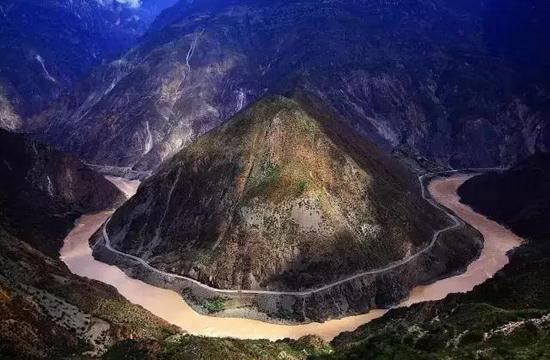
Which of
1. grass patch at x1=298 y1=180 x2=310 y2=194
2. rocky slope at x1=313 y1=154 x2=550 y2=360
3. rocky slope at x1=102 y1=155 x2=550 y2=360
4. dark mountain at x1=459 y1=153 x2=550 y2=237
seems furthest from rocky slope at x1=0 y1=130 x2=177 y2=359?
dark mountain at x1=459 y1=153 x2=550 y2=237

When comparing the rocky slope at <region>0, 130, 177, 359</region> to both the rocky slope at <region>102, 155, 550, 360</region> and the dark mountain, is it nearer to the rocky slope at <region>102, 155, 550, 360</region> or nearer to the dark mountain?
the rocky slope at <region>102, 155, 550, 360</region>

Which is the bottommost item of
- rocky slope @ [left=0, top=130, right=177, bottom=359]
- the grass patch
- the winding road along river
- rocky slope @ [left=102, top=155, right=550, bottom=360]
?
the winding road along river

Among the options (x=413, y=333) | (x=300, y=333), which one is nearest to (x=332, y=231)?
(x=300, y=333)

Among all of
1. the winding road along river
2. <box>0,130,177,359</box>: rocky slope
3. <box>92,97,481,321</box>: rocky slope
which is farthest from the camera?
<box>92,97,481,321</box>: rocky slope

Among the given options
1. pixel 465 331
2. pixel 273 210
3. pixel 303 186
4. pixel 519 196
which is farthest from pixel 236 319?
pixel 519 196

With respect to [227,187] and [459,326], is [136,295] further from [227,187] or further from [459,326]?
[459,326]
